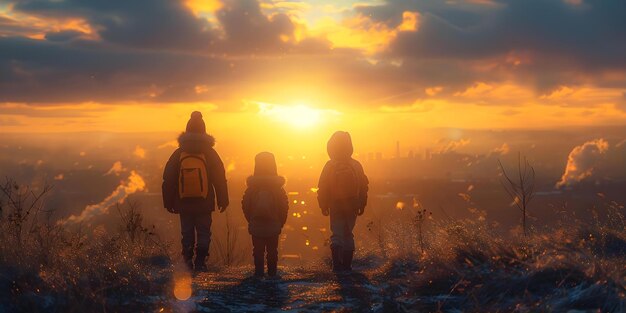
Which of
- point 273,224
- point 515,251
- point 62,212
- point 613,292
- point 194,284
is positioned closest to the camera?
point 613,292

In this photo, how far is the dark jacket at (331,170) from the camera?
10406 millimetres

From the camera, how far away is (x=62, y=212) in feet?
39.1

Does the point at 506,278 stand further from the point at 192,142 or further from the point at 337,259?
the point at 192,142

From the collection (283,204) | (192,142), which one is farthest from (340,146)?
(192,142)

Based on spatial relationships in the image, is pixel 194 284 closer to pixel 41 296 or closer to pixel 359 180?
pixel 41 296

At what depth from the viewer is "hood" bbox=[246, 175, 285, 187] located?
32.9 feet

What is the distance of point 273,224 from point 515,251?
4.02 meters

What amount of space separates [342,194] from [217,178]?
185 centimetres

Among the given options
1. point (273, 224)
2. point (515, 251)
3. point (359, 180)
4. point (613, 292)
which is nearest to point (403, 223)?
point (359, 180)

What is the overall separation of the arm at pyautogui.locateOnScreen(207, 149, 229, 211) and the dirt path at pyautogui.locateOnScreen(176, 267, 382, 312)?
120 centimetres

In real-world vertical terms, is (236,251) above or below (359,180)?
below

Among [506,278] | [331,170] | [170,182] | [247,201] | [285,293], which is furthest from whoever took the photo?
[331,170]

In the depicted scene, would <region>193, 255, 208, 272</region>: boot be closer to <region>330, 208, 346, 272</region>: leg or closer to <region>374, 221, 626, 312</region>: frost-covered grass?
<region>330, 208, 346, 272</region>: leg

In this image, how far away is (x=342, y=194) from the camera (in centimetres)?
1022
